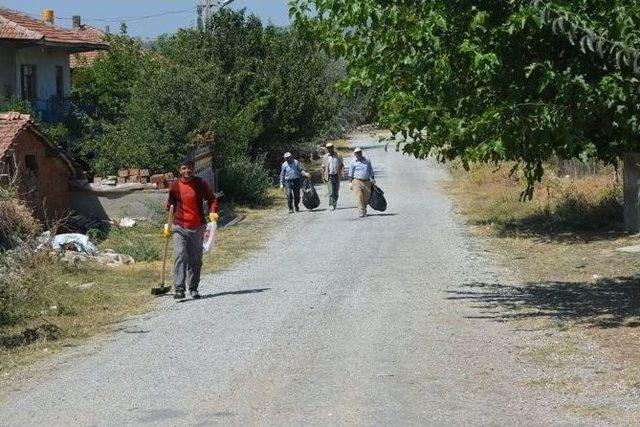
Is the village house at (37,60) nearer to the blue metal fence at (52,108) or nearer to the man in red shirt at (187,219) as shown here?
the blue metal fence at (52,108)

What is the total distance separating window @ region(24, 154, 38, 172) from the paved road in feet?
29.5

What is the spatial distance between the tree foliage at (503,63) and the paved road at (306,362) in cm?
215

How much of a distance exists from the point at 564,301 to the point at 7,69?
935 inches

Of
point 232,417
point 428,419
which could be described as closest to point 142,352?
point 232,417

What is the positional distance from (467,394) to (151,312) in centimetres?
609

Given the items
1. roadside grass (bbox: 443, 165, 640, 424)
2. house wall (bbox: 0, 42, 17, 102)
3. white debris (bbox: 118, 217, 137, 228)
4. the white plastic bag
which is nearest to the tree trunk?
roadside grass (bbox: 443, 165, 640, 424)

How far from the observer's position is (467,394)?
8.67 meters

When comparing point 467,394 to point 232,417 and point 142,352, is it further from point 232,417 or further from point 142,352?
point 142,352

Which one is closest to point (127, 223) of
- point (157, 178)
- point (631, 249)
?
point (157, 178)

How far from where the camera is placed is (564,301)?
45.7 ft

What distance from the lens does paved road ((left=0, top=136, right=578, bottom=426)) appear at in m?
8.19

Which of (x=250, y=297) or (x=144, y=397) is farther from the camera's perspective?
(x=250, y=297)

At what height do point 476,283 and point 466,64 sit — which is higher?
point 466,64

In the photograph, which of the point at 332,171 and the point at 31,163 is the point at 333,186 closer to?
the point at 332,171
